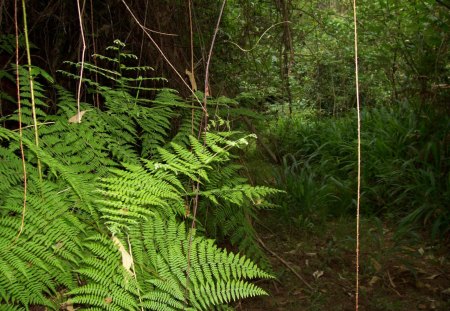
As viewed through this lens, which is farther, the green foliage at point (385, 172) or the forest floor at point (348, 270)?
the green foliage at point (385, 172)

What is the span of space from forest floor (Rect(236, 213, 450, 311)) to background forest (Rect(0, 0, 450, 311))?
1 cm

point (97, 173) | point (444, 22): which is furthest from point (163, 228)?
point (444, 22)

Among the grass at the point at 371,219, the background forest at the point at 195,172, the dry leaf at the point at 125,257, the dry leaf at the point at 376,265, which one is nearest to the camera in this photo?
the dry leaf at the point at 125,257

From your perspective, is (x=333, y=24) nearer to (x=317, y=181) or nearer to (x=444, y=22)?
(x=444, y=22)

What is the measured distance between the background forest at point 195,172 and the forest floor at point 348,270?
0.01 metres

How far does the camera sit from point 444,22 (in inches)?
163

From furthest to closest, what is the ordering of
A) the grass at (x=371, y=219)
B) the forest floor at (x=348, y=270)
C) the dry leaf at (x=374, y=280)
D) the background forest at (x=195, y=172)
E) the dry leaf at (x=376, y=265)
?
the dry leaf at (x=376, y=265), the dry leaf at (x=374, y=280), the grass at (x=371, y=219), the forest floor at (x=348, y=270), the background forest at (x=195, y=172)

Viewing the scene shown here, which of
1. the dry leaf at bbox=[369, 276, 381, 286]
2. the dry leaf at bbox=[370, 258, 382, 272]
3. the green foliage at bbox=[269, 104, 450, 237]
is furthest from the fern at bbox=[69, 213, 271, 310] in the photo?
the green foliage at bbox=[269, 104, 450, 237]

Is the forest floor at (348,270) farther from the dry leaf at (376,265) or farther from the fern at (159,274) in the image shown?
the fern at (159,274)

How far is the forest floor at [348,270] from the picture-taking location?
2.72m

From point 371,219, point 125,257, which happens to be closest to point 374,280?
point 371,219

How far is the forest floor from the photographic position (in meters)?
2.72

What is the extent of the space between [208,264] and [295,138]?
3834 mm

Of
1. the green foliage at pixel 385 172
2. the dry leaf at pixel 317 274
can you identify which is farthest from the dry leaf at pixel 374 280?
the green foliage at pixel 385 172
